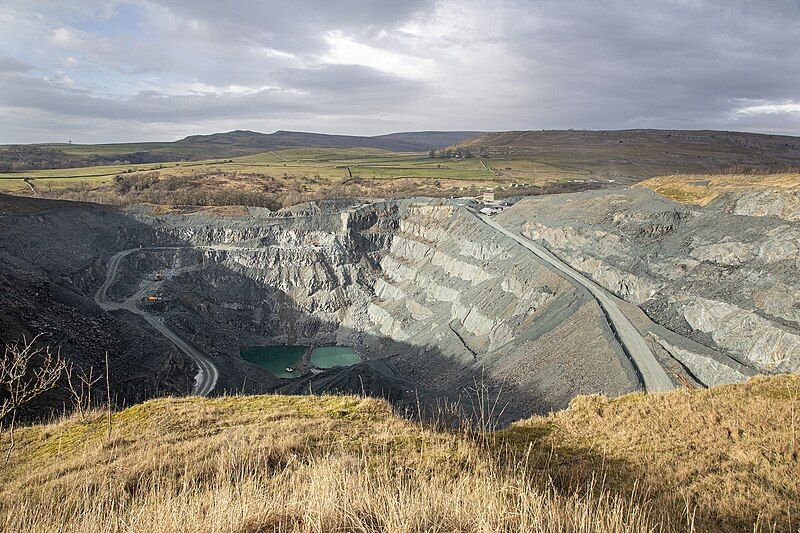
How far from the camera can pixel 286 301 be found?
6350 centimetres

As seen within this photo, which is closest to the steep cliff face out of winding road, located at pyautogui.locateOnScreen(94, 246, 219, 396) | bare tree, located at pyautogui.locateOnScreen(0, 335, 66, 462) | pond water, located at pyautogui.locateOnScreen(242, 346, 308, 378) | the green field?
pond water, located at pyautogui.locateOnScreen(242, 346, 308, 378)

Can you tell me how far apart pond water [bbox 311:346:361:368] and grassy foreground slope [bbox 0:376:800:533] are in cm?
3987

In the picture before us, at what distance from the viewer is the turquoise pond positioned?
52.4 metres

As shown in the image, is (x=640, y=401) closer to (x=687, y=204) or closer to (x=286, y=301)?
(x=687, y=204)

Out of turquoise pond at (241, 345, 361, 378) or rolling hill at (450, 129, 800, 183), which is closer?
turquoise pond at (241, 345, 361, 378)

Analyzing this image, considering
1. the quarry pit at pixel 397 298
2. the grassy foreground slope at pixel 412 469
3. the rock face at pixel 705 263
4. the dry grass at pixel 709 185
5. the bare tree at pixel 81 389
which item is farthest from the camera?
the dry grass at pixel 709 185

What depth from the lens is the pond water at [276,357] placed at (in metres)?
51.7

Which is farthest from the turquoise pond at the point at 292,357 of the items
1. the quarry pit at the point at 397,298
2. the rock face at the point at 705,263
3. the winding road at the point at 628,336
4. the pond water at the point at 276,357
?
the rock face at the point at 705,263

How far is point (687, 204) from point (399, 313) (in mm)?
33019

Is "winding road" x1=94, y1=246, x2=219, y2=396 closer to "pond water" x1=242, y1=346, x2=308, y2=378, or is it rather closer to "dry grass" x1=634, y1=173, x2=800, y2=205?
"pond water" x1=242, y1=346, x2=308, y2=378

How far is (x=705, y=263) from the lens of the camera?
33.6 meters

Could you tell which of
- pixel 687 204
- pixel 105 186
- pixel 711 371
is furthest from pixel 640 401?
pixel 105 186

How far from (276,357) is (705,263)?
45234 millimetres

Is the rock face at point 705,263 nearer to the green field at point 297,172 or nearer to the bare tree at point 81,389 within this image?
the bare tree at point 81,389
